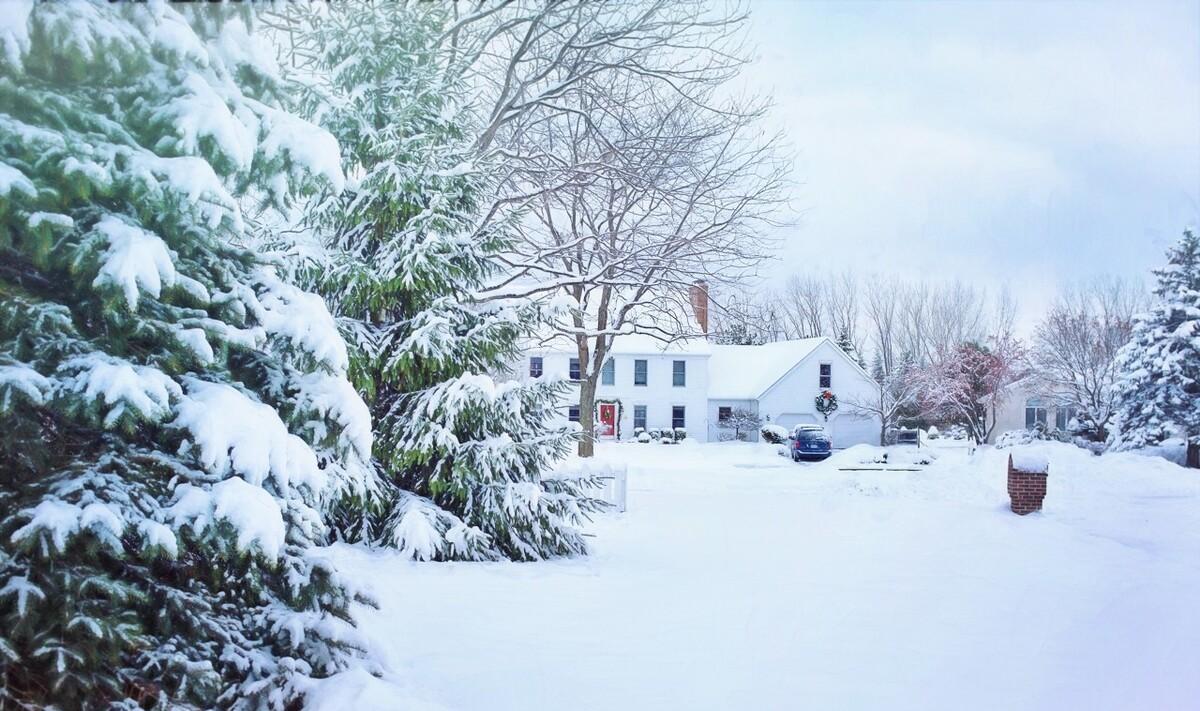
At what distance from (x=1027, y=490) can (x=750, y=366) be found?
3081cm

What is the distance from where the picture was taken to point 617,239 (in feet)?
56.1

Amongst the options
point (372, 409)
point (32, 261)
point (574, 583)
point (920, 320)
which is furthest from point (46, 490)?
point (920, 320)

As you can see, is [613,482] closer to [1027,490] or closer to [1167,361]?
[1027,490]

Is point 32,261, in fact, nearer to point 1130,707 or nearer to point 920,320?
point 1130,707

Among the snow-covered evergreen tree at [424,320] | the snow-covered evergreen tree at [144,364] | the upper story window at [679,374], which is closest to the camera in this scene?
the snow-covered evergreen tree at [144,364]

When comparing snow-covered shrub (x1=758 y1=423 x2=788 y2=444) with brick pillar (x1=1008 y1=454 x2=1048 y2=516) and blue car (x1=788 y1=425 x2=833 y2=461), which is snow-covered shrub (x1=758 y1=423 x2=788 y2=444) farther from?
brick pillar (x1=1008 y1=454 x2=1048 y2=516)

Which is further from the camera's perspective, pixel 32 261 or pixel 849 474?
pixel 849 474

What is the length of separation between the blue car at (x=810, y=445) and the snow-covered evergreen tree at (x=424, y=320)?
2138 centimetres

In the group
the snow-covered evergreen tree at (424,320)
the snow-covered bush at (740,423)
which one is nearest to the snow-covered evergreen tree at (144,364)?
the snow-covered evergreen tree at (424,320)

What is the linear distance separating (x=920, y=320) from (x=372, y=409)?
150 ft

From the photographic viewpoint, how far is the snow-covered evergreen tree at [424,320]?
27.7 ft

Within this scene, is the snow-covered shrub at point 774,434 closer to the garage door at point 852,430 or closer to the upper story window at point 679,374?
the garage door at point 852,430

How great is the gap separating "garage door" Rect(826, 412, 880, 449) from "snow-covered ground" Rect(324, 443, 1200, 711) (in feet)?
89.1

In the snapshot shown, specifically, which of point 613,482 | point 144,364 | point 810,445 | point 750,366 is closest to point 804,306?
point 750,366
